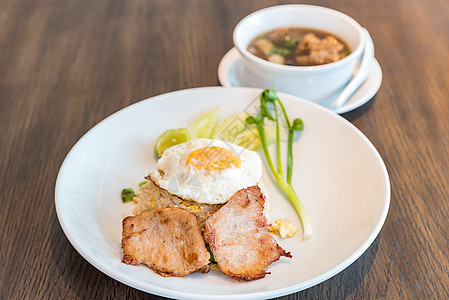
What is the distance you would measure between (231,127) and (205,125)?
0.14 metres

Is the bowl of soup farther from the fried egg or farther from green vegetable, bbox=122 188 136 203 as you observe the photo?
green vegetable, bbox=122 188 136 203

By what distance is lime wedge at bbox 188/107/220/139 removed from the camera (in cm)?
240

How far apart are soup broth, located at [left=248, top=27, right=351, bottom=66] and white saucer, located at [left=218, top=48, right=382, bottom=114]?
0.19 m

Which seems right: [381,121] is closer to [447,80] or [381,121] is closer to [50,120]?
[447,80]

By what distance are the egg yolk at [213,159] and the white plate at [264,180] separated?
0.31m

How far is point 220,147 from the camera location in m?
2.02

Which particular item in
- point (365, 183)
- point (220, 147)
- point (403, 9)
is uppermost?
point (220, 147)

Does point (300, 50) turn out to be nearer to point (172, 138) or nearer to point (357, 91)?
point (357, 91)

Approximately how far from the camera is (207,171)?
1.91 m

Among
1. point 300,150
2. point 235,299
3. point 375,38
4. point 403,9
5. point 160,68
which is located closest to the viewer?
point 235,299

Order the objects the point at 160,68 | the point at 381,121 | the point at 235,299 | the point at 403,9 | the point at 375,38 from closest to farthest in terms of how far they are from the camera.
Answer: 1. the point at 235,299
2. the point at 381,121
3. the point at 160,68
4. the point at 375,38
5. the point at 403,9

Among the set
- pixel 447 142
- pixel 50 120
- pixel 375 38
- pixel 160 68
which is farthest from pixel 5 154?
pixel 375 38

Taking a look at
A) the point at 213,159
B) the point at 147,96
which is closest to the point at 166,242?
the point at 213,159

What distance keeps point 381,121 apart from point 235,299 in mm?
1542
